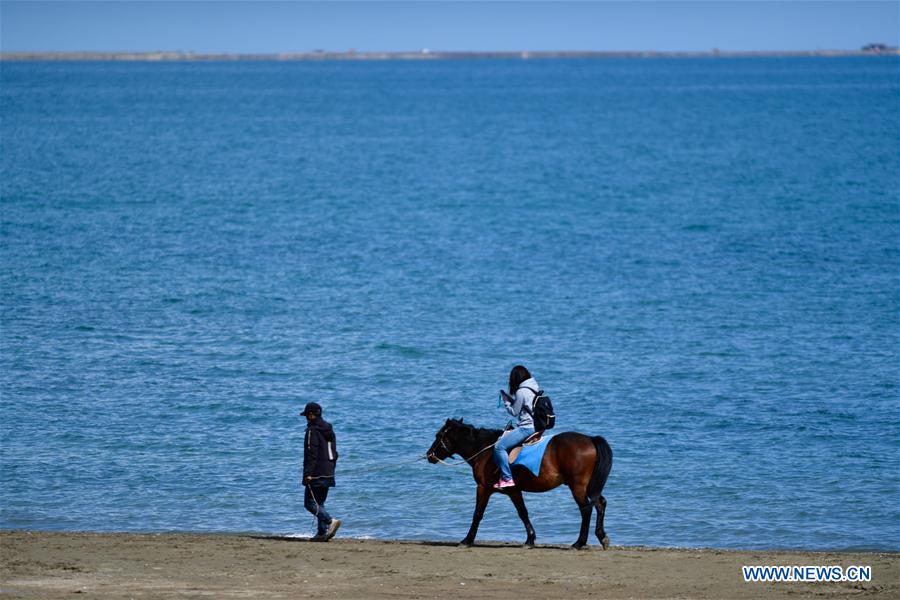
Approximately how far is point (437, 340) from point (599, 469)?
1556 centimetres

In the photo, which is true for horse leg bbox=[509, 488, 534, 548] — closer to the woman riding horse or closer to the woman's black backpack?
the woman riding horse

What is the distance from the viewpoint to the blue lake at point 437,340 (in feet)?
62.5

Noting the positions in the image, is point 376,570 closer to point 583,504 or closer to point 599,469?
point 583,504

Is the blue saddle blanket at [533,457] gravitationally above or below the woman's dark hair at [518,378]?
below

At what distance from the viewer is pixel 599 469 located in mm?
15203

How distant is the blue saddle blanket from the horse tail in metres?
0.64

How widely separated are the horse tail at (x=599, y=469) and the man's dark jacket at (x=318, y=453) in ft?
10.8

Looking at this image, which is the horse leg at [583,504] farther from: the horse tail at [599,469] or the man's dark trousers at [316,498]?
the man's dark trousers at [316,498]

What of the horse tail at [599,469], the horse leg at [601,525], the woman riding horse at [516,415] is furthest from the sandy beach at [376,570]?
the woman riding horse at [516,415]

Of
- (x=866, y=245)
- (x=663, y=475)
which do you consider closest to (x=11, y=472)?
(x=663, y=475)

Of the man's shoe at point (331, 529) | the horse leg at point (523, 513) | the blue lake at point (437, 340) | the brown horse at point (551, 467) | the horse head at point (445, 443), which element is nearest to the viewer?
the brown horse at point (551, 467)

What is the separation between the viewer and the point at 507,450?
15617mm

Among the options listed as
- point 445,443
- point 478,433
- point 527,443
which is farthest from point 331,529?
point 527,443

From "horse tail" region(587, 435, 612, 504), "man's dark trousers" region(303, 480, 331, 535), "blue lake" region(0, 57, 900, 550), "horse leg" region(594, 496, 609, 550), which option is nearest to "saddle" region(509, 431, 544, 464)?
"horse tail" region(587, 435, 612, 504)
